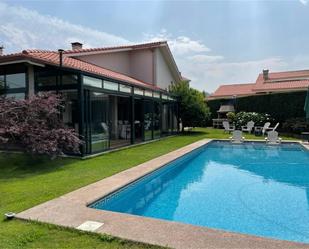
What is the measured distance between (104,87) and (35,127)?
4290 mm

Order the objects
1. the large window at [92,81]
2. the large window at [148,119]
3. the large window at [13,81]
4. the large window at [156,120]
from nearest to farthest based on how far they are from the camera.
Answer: the large window at [92,81] < the large window at [13,81] < the large window at [148,119] < the large window at [156,120]

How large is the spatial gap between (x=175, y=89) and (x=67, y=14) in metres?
12.0

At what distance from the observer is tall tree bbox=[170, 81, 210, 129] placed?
25.3 m

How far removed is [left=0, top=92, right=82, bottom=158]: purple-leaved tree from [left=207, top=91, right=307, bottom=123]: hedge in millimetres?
21083

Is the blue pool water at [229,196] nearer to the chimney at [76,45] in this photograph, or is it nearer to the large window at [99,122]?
the large window at [99,122]

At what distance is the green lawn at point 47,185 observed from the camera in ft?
14.5

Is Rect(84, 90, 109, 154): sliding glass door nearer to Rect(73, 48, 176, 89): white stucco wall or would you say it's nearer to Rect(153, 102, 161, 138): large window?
Rect(153, 102, 161, 138): large window

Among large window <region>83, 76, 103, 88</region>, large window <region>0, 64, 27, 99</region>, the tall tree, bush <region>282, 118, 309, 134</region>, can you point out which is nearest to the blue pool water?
large window <region>83, 76, 103, 88</region>

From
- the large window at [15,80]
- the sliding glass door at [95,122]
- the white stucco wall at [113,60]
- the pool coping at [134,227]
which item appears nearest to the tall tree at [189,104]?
the white stucco wall at [113,60]

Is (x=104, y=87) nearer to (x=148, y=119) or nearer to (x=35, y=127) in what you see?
(x=35, y=127)

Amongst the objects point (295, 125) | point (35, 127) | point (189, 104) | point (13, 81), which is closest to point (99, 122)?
point (35, 127)

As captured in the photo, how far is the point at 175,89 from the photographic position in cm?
2567

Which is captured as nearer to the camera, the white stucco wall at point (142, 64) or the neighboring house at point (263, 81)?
the white stucco wall at point (142, 64)

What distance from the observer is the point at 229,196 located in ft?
26.6
